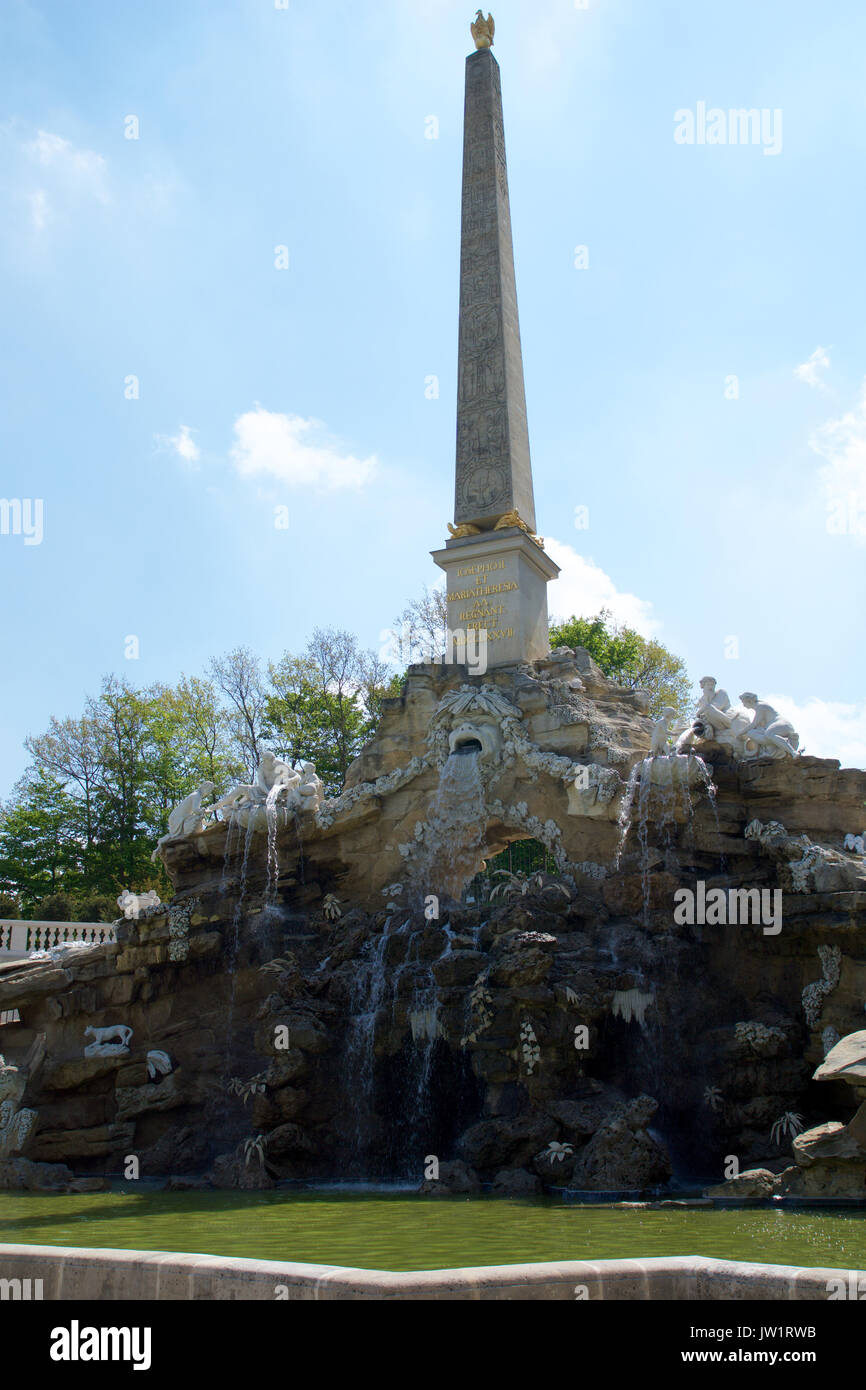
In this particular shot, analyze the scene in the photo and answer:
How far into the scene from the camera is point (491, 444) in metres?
19.7

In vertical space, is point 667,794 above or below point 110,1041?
above

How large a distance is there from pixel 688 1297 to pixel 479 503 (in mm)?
15963

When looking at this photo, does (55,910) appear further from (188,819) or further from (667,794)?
(667,794)

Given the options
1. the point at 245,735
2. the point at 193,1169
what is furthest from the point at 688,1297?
the point at 245,735

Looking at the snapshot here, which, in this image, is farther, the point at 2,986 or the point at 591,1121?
the point at 2,986

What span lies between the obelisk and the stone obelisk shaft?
0.06 ft

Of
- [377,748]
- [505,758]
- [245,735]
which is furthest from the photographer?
[245,735]

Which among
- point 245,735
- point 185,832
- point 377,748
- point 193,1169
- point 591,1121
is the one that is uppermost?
point 245,735

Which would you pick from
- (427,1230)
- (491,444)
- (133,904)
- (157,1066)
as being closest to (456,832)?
(157,1066)

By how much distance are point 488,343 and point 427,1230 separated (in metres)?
15.8

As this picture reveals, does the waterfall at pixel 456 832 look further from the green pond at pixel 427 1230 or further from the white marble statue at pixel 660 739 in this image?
the green pond at pixel 427 1230

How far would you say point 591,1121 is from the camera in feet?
38.6

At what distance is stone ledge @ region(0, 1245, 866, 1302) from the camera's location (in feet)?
14.6
